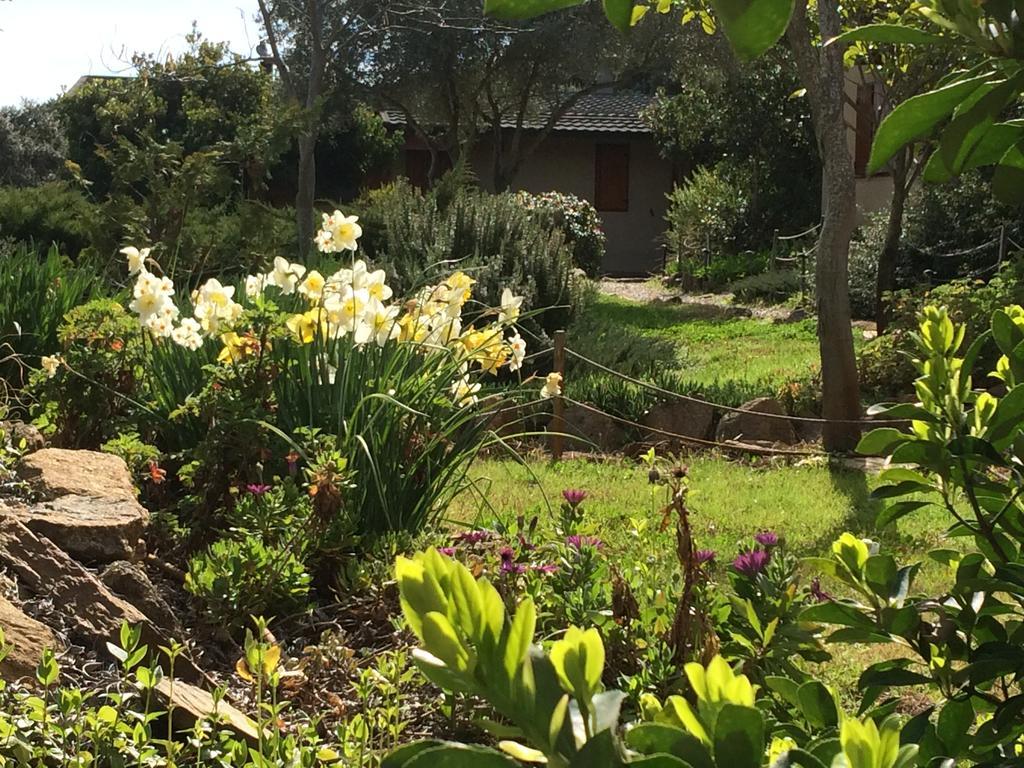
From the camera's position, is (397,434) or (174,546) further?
(397,434)

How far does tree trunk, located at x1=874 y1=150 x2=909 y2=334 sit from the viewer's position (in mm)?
13250

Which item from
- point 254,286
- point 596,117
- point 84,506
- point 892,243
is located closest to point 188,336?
point 254,286

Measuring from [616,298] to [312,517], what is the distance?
18.1 m

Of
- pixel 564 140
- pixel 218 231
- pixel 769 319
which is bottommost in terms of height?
pixel 769 319

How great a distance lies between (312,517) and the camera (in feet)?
11.2

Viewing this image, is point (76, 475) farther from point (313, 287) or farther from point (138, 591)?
point (313, 287)

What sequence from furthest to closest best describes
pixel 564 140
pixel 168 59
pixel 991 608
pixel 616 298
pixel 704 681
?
pixel 564 140 → pixel 616 298 → pixel 168 59 → pixel 991 608 → pixel 704 681

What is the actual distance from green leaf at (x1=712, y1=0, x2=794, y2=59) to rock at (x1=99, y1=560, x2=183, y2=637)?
102 inches

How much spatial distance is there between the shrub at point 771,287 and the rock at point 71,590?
1597 cm

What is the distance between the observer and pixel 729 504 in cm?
665

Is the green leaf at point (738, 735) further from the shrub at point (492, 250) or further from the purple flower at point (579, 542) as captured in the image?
the shrub at point (492, 250)

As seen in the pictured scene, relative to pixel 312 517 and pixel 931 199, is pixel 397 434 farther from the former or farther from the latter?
pixel 931 199

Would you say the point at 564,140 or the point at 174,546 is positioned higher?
the point at 564,140

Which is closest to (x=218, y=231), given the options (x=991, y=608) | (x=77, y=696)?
(x=77, y=696)
